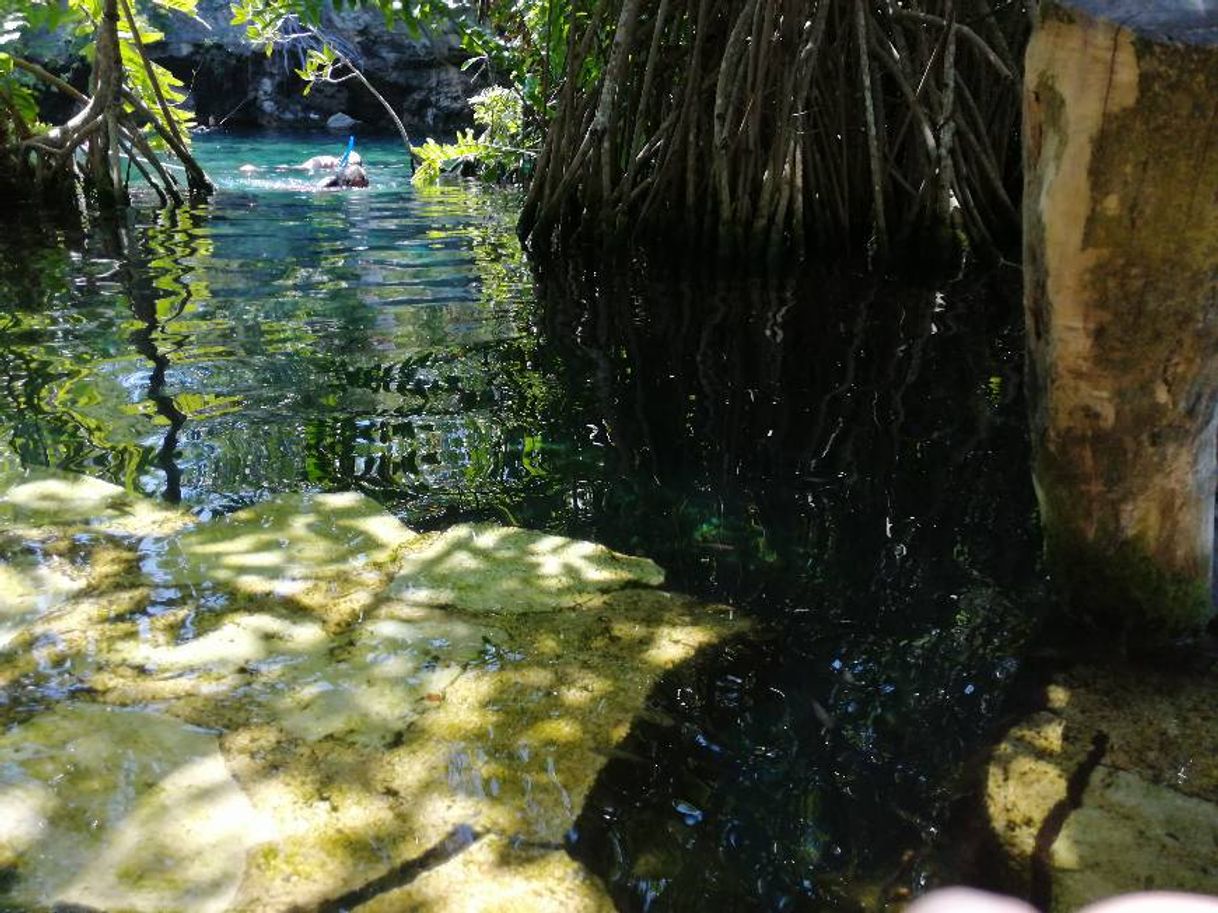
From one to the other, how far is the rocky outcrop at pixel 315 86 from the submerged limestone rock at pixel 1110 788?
26.0 meters

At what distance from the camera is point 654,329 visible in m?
5.37

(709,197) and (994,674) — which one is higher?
(709,197)

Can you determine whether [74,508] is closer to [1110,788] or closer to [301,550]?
[301,550]

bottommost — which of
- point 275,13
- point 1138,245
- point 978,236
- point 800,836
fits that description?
point 800,836

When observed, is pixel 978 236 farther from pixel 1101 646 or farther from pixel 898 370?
pixel 1101 646

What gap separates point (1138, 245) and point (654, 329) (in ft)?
11.7

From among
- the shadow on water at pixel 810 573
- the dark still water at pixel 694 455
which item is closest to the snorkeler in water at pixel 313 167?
the dark still water at pixel 694 455

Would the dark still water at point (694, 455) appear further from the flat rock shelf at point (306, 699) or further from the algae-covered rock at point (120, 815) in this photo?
the algae-covered rock at point (120, 815)

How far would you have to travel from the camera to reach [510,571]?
8.79 ft

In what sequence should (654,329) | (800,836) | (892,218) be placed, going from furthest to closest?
(892,218) < (654,329) < (800,836)

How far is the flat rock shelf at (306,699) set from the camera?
5.31 ft

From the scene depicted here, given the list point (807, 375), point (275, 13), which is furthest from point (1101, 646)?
point (275, 13)

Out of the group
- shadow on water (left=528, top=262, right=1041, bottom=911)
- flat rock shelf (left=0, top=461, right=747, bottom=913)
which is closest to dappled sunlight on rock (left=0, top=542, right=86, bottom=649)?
flat rock shelf (left=0, top=461, right=747, bottom=913)

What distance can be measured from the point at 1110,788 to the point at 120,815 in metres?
1.72
